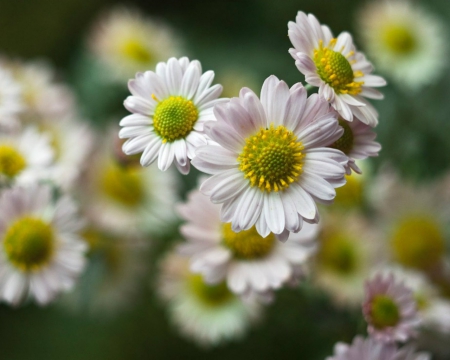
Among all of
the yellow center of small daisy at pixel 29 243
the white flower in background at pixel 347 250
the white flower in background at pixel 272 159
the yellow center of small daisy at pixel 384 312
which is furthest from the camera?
the white flower in background at pixel 347 250

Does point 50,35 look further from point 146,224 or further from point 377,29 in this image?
point 377,29

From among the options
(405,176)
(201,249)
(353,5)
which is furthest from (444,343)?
(353,5)

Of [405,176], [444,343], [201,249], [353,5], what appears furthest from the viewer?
[353,5]

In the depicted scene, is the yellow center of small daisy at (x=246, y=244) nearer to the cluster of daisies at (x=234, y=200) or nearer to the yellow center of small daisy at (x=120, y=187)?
the cluster of daisies at (x=234, y=200)

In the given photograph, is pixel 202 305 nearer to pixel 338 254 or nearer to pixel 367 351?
pixel 338 254

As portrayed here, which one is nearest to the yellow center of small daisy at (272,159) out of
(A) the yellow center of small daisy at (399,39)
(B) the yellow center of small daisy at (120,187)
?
(B) the yellow center of small daisy at (120,187)

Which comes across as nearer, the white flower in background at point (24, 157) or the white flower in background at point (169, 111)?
the white flower in background at point (169, 111)

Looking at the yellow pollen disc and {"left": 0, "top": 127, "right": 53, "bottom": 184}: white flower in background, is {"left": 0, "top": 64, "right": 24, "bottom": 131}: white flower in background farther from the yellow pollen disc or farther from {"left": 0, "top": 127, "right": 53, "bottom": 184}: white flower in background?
the yellow pollen disc
